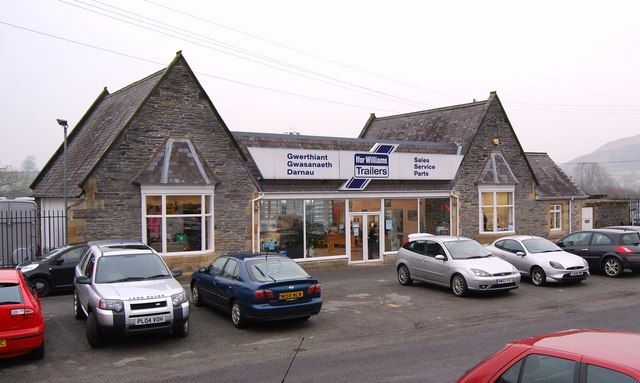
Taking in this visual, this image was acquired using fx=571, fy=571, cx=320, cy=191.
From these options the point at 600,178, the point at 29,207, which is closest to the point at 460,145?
the point at 29,207

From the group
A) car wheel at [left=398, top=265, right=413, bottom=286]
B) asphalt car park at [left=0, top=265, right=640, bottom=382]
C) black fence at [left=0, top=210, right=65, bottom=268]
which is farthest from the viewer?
black fence at [left=0, top=210, right=65, bottom=268]

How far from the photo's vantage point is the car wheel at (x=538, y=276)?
16.9 m

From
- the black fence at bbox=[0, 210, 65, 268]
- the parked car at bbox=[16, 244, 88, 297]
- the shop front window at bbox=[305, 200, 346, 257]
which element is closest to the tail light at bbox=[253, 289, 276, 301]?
the parked car at bbox=[16, 244, 88, 297]

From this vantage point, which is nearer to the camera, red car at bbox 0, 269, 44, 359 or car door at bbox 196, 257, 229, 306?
red car at bbox 0, 269, 44, 359

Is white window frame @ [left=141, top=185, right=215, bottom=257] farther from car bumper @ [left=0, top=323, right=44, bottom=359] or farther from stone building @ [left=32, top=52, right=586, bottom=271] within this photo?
car bumper @ [left=0, top=323, right=44, bottom=359]

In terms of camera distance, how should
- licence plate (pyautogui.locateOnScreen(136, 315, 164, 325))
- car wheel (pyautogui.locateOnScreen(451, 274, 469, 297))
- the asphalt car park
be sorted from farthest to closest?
1. car wheel (pyautogui.locateOnScreen(451, 274, 469, 297))
2. licence plate (pyautogui.locateOnScreen(136, 315, 164, 325))
3. the asphalt car park

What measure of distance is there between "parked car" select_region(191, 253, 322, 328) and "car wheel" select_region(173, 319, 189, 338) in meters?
1.16

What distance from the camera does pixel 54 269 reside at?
16000 millimetres

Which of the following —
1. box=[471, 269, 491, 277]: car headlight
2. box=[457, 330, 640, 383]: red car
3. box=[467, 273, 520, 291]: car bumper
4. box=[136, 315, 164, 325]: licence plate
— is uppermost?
box=[457, 330, 640, 383]: red car

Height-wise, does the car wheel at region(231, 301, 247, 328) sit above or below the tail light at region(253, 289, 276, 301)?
below

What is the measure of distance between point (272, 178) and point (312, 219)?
2.41 meters

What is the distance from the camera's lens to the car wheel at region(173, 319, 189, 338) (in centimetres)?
1064

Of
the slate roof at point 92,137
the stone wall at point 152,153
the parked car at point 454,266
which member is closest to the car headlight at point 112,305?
the stone wall at point 152,153

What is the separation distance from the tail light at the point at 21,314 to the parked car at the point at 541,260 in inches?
536
